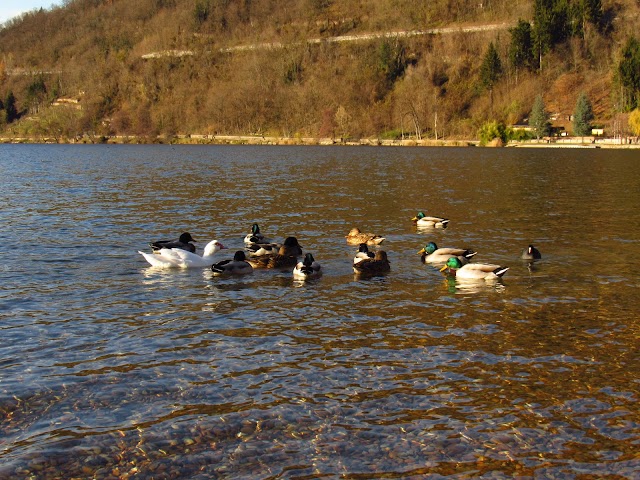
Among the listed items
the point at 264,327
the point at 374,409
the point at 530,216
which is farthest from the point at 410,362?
the point at 530,216

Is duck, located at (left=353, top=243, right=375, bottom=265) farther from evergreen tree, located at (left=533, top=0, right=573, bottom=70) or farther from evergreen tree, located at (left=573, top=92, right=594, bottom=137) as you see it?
evergreen tree, located at (left=533, top=0, right=573, bottom=70)

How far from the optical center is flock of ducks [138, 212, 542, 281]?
17.5 meters

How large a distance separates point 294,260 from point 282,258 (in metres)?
0.46

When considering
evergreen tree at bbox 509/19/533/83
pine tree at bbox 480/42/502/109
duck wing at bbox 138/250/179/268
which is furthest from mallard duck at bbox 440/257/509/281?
evergreen tree at bbox 509/19/533/83

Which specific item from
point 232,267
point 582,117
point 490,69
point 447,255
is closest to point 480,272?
point 447,255

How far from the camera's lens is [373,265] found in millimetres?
18500

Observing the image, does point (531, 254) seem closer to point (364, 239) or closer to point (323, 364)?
→ point (364, 239)

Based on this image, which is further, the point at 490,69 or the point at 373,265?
the point at 490,69

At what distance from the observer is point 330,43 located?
196250 mm

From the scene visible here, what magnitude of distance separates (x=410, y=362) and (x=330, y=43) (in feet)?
637

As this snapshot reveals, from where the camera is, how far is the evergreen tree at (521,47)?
152 metres

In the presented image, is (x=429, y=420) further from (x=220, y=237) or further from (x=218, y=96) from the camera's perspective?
(x=218, y=96)

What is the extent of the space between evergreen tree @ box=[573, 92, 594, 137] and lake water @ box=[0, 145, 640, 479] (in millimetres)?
99122

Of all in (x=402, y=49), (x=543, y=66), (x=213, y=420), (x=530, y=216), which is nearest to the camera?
(x=213, y=420)
